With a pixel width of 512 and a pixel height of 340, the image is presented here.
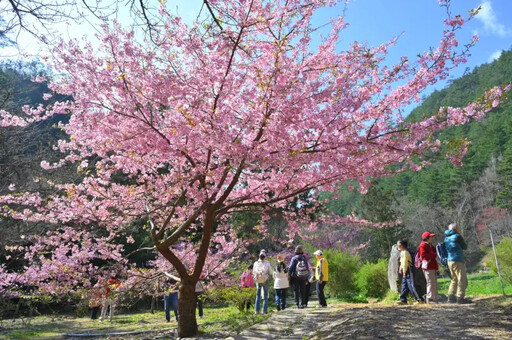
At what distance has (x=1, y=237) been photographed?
29.9 feet

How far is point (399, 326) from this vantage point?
4152mm

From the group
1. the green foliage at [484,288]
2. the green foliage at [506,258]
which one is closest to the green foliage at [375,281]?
the green foliage at [484,288]

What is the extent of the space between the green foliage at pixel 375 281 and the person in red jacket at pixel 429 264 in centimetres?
506

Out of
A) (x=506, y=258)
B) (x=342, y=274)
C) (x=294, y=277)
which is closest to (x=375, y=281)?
(x=342, y=274)

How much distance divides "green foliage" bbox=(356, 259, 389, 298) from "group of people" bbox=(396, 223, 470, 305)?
4528mm

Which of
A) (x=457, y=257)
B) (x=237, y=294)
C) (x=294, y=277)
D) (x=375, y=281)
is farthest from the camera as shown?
(x=375, y=281)

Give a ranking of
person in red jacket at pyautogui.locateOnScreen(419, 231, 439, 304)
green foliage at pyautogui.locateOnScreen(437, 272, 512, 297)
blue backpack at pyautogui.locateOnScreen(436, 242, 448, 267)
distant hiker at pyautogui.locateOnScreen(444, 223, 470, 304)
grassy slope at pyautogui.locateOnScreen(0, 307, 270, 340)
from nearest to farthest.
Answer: grassy slope at pyautogui.locateOnScreen(0, 307, 270, 340) → distant hiker at pyautogui.locateOnScreen(444, 223, 470, 304) → person in red jacket at pyautogui.locateOnScreen(419, 231, 439, 304) → blue backpack at pyautogui.locateOnScreen(436, 242, 448, 267) → green foliage at pyautogui.locateOnScreen(437, 272, 512, 297)

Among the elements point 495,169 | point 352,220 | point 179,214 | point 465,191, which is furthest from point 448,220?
point 179,214

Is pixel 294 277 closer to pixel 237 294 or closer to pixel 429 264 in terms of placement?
pixel 237 294

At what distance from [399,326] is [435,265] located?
3.13 meters

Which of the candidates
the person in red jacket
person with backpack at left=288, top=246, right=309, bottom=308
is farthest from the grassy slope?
the person in red jacket

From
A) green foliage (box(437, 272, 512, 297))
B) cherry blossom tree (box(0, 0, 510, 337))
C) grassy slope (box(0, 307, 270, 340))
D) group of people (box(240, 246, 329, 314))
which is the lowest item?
grassy slope (box(0, 307, 270, 340))

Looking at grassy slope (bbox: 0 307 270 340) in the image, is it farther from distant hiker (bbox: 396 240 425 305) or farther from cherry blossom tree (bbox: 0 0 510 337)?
distant hiker (bbox: 396 240 425 305)

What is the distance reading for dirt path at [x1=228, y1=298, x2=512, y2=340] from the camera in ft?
12.1
